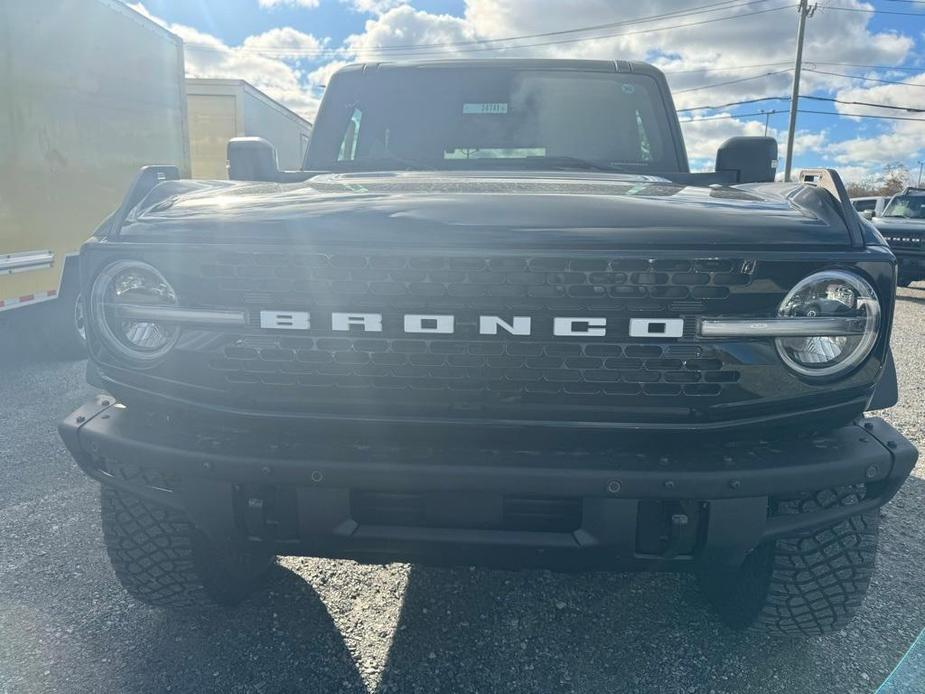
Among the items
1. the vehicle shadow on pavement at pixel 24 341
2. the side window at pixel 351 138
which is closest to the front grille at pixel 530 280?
the side window at pixel 351 138

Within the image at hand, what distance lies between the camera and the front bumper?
1772 mm

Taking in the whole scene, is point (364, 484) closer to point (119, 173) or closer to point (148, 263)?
point (148, 263)

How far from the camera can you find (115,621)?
261 centimetres

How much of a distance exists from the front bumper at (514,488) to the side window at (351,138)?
2102 millimetres

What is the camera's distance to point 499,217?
1869mm

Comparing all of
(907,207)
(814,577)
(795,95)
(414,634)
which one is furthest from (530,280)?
(795,95)

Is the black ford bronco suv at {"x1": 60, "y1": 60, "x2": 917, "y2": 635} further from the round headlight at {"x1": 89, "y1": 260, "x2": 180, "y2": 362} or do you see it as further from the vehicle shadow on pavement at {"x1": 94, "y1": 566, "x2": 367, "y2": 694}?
the vehicle shadow on pavement at {"x1": 94, "y1": 566, "x2": 367, "y2": 694}

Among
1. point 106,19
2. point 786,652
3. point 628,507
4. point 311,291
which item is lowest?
point 786,652

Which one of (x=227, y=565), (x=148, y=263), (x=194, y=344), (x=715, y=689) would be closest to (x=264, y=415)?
(x=194, y=344)

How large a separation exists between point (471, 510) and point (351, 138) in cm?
247

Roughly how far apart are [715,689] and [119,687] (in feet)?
6.14

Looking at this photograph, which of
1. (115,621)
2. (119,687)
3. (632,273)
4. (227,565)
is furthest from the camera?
(115,621)

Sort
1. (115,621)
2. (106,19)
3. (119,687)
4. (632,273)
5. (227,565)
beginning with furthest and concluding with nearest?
(106,19), (115,621), (227,565), (119,687), (632,273)

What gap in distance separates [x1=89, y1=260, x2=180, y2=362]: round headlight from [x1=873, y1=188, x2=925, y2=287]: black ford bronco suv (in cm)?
1237
